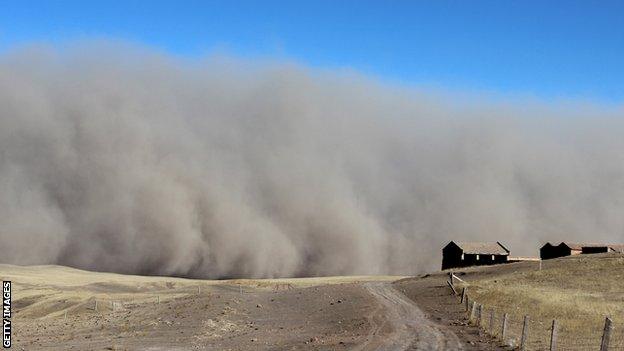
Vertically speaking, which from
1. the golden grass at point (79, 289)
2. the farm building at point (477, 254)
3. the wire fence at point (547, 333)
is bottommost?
the golden grass at point (79, 289)

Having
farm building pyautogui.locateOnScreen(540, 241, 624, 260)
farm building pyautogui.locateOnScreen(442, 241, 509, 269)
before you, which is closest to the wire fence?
farm building pyautogui.locateOnScreen(540, 241, 624, 260)

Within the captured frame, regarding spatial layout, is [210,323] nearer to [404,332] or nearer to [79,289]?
[404,332]

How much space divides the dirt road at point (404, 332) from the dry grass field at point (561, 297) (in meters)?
1.98

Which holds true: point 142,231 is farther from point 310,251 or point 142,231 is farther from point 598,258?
point 598,258

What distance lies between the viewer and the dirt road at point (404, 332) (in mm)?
19864

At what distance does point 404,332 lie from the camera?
77.2ft

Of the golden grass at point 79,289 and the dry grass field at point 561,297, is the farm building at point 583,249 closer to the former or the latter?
the dry grass field at point 561,297

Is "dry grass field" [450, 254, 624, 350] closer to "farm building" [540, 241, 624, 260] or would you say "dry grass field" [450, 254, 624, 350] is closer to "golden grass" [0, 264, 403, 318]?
"farm building" [540, 241, 624, 260]

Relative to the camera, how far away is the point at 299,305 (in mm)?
35969

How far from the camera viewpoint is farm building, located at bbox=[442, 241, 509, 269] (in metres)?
65.6

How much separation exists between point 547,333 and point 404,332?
4.78 metres

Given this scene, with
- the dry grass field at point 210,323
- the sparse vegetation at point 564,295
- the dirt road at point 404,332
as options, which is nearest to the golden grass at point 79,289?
the dry grass field at point 210,323

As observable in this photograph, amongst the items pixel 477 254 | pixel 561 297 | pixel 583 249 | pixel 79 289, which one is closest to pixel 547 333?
pixel 561 297

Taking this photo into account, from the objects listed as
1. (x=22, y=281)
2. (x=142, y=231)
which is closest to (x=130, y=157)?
(x=142, y=231)
